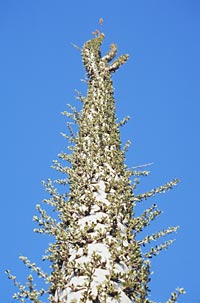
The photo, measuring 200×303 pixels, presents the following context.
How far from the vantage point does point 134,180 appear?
22.3ft

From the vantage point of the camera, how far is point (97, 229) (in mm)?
5105

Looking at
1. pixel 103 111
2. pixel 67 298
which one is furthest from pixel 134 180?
pixel 67 298

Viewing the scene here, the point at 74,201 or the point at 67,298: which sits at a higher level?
the point at 74,201

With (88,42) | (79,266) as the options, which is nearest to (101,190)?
(79,266)

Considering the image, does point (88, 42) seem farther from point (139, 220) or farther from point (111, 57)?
point (139, 220)

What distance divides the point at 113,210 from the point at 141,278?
1.06 metres

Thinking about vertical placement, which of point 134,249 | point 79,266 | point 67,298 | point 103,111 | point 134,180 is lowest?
point 67,298

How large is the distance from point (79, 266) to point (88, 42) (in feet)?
31.8

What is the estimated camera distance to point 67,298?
4297 millimetres

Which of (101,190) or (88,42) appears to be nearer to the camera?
(101,190)

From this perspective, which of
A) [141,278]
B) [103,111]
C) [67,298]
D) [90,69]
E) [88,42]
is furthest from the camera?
[88,42]

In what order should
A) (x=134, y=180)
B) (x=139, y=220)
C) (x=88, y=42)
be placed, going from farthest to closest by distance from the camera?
(x=88, y=42) < (x=134, y=180) < (x=139, y=220)

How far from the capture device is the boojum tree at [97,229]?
4.41m

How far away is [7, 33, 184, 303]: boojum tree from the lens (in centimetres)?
441
